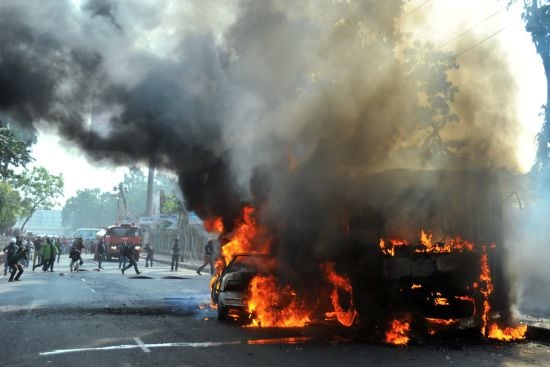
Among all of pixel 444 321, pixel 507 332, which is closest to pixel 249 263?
pixel 444 321

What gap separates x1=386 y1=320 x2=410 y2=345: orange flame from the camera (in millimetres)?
7634

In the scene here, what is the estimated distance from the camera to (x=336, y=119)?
37.2 ft

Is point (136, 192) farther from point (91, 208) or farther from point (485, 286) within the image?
point (485, 286)

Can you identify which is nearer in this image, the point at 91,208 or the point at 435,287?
the point at 435,287

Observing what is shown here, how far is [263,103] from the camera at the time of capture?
1330cm

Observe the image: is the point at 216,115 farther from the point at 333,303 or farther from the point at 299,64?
the point at 333,303

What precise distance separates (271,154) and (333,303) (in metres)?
4.07

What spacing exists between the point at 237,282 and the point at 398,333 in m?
3.06

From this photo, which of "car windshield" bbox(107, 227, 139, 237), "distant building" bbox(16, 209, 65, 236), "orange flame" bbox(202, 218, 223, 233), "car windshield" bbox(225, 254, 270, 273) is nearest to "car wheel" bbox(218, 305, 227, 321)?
"car windshield" bbox(225, 254, 270, 273)

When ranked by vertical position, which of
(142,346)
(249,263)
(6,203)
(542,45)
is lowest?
(142,346)

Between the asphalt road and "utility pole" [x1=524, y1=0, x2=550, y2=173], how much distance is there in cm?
769

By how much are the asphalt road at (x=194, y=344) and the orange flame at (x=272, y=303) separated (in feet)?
1.61

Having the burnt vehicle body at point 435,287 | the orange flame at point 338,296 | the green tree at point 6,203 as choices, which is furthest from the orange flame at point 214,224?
the green tree at point 6,203

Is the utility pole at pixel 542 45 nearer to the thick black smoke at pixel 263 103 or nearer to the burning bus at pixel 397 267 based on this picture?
the thick black smoke at pixel 263 103
